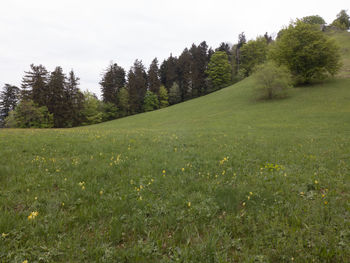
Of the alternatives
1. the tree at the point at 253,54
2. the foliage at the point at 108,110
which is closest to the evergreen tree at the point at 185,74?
the tree at the point at 253,54

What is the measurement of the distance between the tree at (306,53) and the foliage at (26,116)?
187ft

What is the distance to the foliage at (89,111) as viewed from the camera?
179ft

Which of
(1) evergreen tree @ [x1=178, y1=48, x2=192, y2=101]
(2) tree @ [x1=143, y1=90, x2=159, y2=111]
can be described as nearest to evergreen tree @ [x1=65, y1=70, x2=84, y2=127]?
(2) tree @ [x1=143, y1=90, x2=159, y2=111]

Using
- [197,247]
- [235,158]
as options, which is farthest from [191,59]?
[197,247]

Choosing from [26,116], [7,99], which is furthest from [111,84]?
[7,99]

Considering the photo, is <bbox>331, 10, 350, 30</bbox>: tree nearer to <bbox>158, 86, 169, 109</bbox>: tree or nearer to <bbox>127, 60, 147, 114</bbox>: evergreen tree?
<bbox>158, 86, 169, 109</bbox>: tree

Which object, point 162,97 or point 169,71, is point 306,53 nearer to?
point 162,97

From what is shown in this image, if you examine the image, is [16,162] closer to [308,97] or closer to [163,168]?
[163,168]

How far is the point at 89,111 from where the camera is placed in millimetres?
55531

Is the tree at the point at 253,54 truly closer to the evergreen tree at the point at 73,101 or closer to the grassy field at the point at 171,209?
the evergreen tree at the point at 73,101

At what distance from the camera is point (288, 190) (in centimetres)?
458

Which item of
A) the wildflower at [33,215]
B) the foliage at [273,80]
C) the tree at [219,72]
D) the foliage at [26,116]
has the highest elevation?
the tree at [219,72]

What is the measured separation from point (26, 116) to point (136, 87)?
33592 mm

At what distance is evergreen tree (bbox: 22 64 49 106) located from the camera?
46.3 meters
